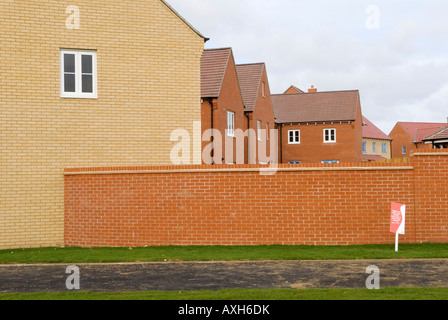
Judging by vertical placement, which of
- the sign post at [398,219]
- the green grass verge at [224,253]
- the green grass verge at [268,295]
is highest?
the sign post at [398,219]

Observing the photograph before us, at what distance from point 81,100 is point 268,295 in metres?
9.26

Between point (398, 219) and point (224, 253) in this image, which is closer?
point (224, 253)

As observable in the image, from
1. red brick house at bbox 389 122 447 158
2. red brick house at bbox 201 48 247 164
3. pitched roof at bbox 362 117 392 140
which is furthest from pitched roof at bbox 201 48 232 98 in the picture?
red brick house at bbox 389 122 447 158

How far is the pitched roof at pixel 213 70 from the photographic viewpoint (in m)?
24.3

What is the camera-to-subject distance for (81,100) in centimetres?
1407

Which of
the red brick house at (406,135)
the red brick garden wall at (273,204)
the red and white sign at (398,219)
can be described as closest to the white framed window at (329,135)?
the red brick house at (406,135)

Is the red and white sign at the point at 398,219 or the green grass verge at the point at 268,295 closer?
the green grass verge at the point at 268,295

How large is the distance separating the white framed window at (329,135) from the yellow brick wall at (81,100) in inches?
1187

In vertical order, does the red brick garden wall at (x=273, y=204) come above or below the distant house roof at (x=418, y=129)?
below

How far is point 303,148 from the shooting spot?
143 feet

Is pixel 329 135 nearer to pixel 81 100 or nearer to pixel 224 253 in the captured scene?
pixel 81 100

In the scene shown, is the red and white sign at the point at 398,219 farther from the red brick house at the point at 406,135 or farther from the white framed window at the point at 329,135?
the red brick house at the point at 406,135

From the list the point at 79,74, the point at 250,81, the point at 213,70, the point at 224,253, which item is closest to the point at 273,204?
the point at 224,253
